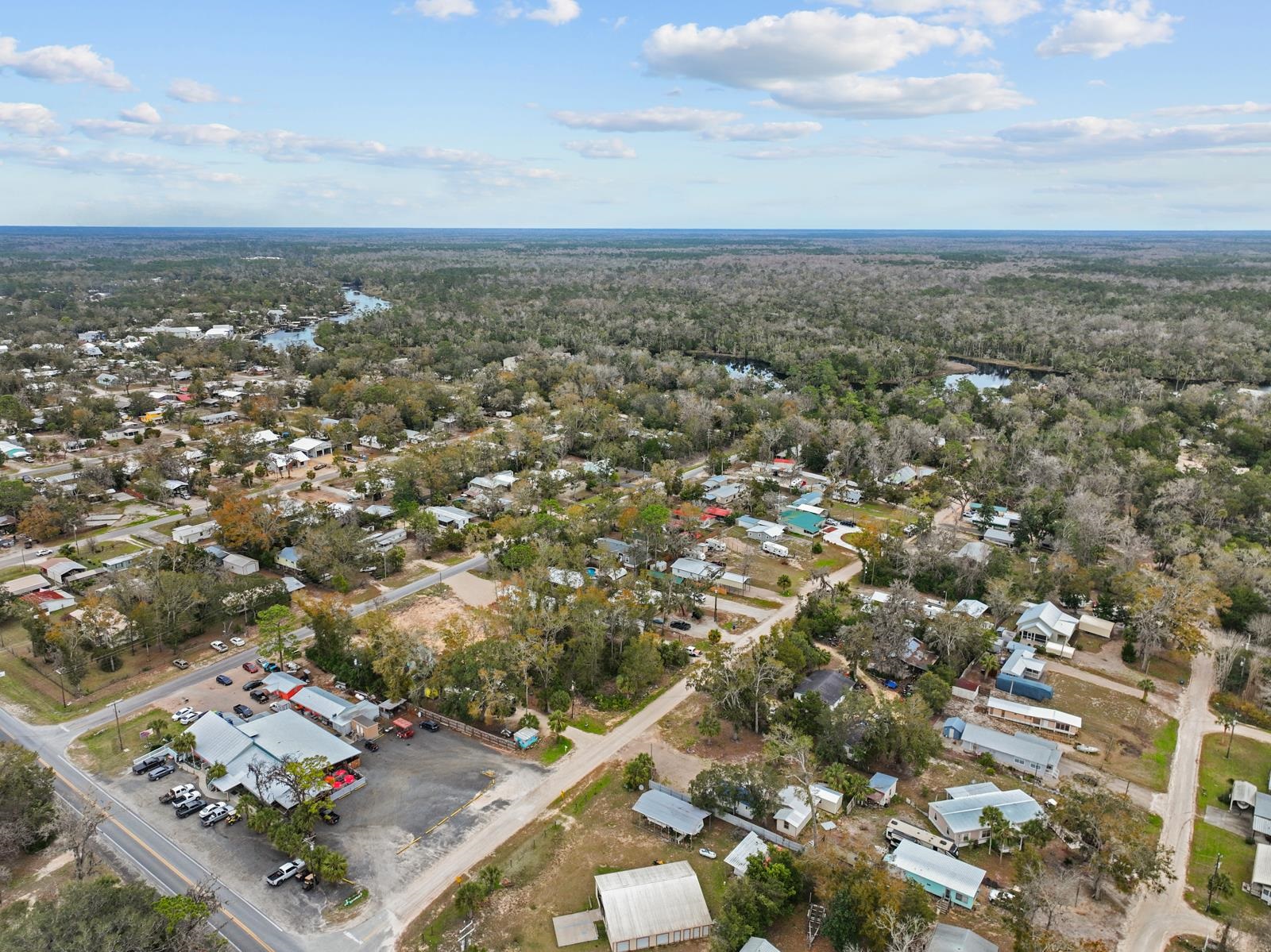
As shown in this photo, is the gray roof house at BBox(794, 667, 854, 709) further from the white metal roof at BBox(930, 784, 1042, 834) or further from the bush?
the bush

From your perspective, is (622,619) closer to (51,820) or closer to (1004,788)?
(1004,788)

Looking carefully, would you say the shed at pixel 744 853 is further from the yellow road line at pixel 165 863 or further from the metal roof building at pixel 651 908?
the yellow road line at pixel 165 863

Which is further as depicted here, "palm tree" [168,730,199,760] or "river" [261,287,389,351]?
"river" [261,287,389,351]

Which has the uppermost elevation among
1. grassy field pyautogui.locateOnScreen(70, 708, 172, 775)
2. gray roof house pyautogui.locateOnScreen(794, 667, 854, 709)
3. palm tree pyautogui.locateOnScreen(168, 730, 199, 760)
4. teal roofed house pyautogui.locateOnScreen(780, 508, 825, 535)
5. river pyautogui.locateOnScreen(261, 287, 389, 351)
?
river pyautogui.locateOnScreen(261, 287, 389, 351)

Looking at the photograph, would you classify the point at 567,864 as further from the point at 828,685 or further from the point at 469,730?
the point at 828,685

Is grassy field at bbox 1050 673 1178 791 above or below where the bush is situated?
below

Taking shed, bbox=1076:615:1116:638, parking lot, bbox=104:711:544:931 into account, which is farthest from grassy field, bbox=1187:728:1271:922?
parking lot, bbox=104:711:544:931

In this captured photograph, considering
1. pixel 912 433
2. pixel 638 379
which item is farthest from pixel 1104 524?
pixel 638 379
